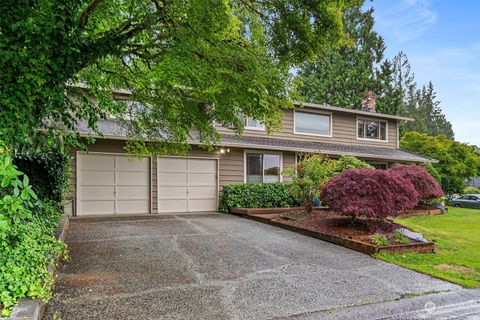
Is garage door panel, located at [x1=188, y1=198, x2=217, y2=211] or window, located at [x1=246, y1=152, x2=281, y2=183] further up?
window, located at [x1=246, y1=152, x2=281, y2=183]

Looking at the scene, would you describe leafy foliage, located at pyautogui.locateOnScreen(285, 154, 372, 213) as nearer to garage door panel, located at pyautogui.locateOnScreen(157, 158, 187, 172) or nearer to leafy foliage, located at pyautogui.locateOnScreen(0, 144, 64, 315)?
garage door panel, located at pyautogui.locateOnScreen(157, 158, 187, 172)

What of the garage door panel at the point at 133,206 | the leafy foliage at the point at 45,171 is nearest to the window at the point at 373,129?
the garage door panel at the point at 133,206

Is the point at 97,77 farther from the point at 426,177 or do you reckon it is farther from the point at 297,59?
the point at 426,177

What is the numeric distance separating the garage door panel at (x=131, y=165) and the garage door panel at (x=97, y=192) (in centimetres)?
78

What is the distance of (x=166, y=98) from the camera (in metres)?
6.95

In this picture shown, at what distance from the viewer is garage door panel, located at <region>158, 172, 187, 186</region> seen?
12.1 m

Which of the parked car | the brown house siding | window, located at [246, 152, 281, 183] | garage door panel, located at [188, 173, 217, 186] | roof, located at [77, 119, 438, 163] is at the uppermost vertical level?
the brown house siding

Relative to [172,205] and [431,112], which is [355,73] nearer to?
[172,205]

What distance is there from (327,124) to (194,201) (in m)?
7.97

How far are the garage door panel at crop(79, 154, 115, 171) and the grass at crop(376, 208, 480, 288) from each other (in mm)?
8911

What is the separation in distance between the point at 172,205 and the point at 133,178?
1.77 m

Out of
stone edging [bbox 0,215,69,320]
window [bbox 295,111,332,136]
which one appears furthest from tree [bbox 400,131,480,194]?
stone edging [bbox 0,215,69,320]

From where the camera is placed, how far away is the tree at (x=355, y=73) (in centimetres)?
3019

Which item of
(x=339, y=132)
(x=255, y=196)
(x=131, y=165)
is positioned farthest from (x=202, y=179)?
(x=339, y=132)
